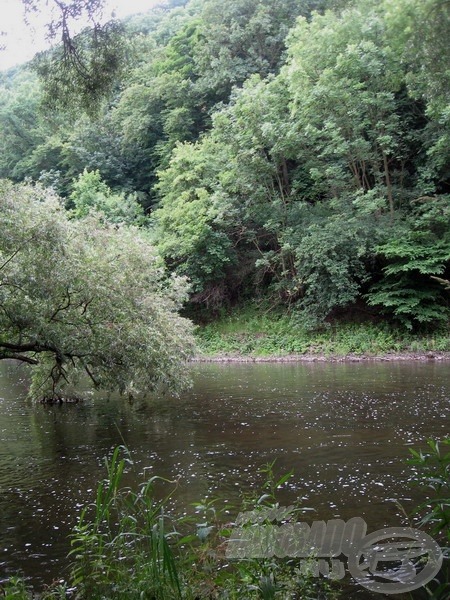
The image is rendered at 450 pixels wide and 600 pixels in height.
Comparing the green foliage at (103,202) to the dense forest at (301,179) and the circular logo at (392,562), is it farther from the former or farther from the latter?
the circular logo at (392,562)

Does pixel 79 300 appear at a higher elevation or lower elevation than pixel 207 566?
higher

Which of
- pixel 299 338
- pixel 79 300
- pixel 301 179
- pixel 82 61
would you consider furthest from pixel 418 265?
pixel 82 61

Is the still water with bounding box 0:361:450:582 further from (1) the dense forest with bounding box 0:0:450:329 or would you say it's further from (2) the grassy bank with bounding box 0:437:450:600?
(1) the dense forest with bounding box 0:0:450:329

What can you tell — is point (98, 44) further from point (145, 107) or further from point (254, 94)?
point (145, 107)

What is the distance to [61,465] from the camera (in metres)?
10.8

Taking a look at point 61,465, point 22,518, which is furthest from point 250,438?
point 22,518

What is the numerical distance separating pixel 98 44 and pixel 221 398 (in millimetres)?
13233

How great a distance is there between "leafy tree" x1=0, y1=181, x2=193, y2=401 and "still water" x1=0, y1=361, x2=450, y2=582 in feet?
5.79

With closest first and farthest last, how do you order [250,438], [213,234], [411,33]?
1. [411,33]
2. [250,438]
3. [213,234]

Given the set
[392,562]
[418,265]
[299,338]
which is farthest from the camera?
[299,338]

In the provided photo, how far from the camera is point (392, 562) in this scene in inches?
217

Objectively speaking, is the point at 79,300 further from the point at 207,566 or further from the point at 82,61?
the point at 207,566

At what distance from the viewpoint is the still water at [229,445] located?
7.74m

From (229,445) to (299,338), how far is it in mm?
20681
